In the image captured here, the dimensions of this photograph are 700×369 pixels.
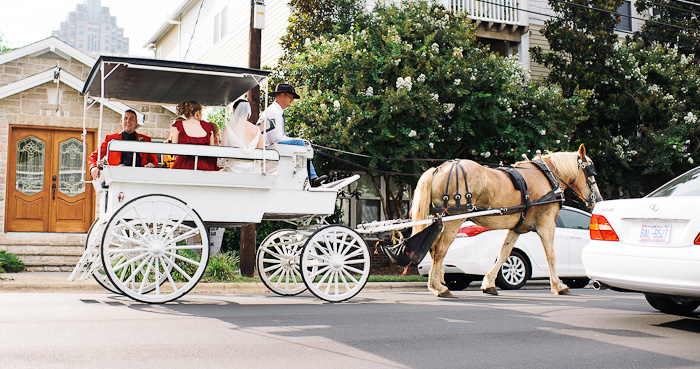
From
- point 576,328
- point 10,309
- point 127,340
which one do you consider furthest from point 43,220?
point 576,328

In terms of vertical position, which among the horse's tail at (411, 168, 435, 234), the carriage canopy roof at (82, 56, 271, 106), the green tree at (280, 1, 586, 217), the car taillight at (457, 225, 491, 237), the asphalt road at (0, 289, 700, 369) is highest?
the green tree at (280, 1, 586, 217)

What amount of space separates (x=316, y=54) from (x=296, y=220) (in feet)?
22.5

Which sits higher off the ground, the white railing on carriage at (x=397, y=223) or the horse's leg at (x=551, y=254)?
the white railing on carriage at (x=397, y=223)

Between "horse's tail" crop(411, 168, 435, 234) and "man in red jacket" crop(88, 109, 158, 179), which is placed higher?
"man in red jacket" crop(88, 109, 158, 179)

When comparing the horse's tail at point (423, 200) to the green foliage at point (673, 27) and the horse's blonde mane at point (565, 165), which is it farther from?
the green foliage at point (673, 27)

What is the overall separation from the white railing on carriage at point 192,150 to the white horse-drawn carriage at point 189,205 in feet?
0.04

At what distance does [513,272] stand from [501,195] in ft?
8.93

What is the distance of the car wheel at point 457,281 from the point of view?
12.4 m

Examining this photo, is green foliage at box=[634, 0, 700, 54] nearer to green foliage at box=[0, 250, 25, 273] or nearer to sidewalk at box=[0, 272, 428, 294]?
sidewalk at box=[0, 272, 428, 294]

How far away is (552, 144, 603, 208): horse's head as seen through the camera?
412 inches

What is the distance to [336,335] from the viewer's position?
5969 millimetres

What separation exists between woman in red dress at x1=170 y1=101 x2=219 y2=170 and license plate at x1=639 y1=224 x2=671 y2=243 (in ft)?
15.9

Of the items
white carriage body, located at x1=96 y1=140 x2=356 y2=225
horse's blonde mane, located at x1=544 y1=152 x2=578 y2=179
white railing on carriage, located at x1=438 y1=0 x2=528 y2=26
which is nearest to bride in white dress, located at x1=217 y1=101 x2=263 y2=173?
white carriage body, located at x1=96 y1=140 x2=356 y2=225

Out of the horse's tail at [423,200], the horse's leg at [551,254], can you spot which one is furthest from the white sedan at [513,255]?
the horse's tail at [423,200]
